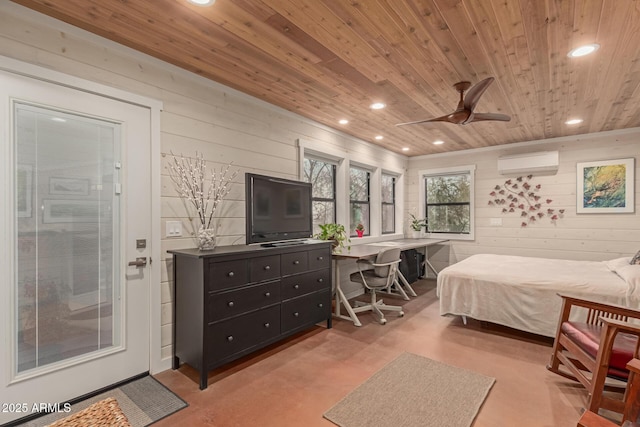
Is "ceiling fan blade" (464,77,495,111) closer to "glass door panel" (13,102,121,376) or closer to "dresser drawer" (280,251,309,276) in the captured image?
"dresser drawer" (280,251,309,276)

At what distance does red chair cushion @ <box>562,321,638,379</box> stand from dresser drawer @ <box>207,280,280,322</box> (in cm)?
228

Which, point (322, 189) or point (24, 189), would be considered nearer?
point (24, 189)

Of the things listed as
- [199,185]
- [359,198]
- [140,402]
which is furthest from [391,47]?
[359,198]

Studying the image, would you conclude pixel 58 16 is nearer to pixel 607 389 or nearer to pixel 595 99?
pixel 607 389

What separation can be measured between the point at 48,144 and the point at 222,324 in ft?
5.46

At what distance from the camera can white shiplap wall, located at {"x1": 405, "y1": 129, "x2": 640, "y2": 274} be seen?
451 cm

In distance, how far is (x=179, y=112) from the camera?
8.66 ft

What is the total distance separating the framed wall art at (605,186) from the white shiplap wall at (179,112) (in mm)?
4279

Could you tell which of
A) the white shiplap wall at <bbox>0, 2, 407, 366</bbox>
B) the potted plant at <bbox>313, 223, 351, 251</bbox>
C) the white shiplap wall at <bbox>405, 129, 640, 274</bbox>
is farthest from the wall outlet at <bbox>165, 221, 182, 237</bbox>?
the white shiplap wall at <bbox>405, 129, 640, 274</bbox>

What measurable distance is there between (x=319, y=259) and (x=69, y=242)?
82.3 inches

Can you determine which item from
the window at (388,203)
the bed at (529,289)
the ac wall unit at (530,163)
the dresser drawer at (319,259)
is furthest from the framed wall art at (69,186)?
the ac wall unit at (530,163)

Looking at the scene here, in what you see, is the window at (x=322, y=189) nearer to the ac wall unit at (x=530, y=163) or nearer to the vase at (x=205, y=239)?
the vase at (x=205, y=239)

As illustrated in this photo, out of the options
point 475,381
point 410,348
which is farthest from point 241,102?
point 475,381

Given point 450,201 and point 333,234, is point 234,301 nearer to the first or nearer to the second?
point 333,234
